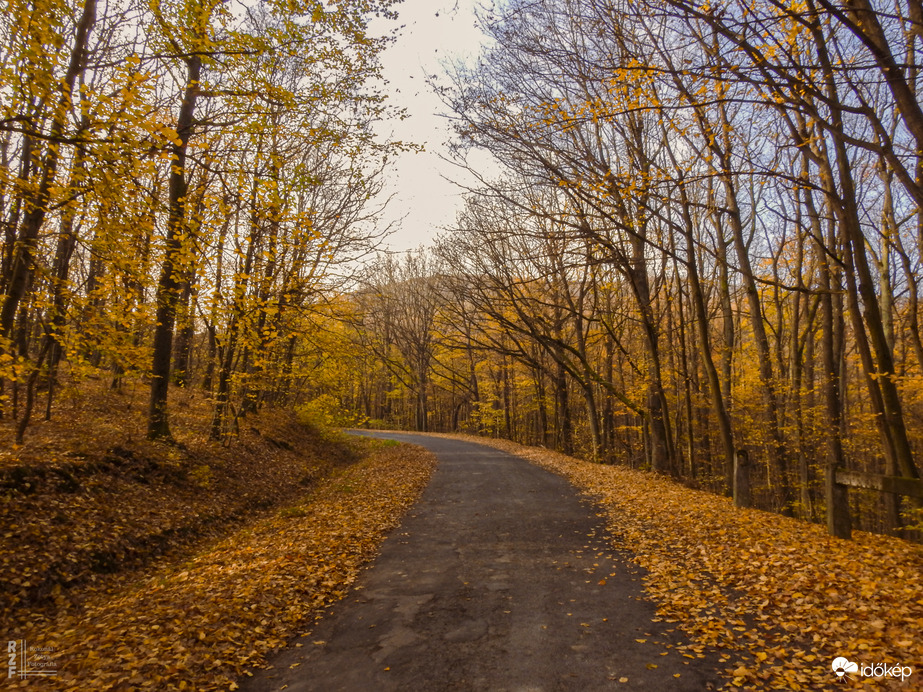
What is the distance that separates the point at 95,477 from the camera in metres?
8.01

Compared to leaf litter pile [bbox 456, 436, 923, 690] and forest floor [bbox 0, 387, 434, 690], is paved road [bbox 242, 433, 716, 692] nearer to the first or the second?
leaf litter pile [bbox 456, 436, 923, 690]

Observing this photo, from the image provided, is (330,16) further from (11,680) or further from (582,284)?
(582,284)

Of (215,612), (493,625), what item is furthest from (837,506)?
(215,612)

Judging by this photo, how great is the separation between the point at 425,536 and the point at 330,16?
8894 millimetres

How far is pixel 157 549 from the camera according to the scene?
7344 mm

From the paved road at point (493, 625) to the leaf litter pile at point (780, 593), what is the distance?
37 cm

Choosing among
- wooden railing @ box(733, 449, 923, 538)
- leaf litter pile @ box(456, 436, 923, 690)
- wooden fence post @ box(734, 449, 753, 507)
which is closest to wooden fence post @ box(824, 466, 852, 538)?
wooden railing @ box(733, 449, 923, 538)

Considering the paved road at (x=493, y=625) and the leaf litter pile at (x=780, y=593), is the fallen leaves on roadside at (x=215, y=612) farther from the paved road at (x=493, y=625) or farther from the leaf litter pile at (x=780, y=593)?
the leaf litter pile at (x=780, y=593)

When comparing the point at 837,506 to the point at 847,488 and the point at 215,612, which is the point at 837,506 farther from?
the point at 215,612

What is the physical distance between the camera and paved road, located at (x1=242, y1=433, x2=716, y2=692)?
12.2 ft

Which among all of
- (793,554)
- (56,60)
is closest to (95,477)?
(56,60)

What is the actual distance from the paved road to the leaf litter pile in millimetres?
365

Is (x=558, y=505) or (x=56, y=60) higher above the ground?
(x=56, y=60)

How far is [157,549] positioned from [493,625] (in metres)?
5.56
